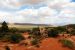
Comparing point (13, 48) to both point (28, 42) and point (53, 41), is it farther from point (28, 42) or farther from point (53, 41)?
point (53, 41)

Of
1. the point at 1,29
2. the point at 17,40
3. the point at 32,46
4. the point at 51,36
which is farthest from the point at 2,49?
the point at 1,29

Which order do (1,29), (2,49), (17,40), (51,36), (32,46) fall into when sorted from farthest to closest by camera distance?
(1,29)
(51,36)
(17,40)
(32,46)
(2,49)

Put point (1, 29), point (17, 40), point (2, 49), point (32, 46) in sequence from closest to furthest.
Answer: point (2, 49)
point (32, 46)
point (17, 40)
point (1, 29)

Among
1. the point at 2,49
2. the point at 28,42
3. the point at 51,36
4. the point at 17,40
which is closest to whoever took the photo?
the point at 2,49

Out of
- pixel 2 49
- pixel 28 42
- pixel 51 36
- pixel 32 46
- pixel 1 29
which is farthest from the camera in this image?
pixel 1 29

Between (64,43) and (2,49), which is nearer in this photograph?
(2,49)

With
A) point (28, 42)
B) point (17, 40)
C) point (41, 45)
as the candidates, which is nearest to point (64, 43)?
point (41, 45)

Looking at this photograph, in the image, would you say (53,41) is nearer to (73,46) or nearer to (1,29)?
(73,46)

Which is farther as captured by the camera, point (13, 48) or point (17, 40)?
point (17, 40)

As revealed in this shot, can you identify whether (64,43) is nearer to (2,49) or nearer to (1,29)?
(2,49)
